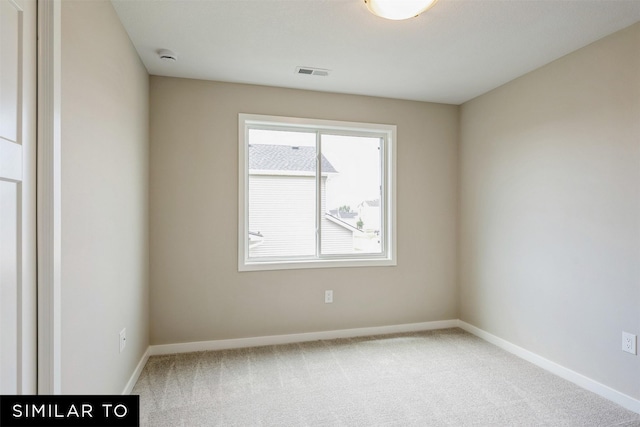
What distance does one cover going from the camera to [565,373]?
8.30 feet

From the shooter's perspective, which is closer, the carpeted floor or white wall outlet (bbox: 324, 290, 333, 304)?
the carpeted floor

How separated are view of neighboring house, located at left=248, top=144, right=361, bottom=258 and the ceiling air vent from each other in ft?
2.45

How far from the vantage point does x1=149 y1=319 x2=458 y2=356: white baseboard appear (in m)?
2.96

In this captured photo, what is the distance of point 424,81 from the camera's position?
3.08 meters

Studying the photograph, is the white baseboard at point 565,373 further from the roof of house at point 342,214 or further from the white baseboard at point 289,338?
the roof of house at point 342,214

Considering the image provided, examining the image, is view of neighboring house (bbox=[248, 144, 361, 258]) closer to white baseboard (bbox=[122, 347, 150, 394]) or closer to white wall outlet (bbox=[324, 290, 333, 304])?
white wall outlet (bbox=[324, 290, 333, 304])

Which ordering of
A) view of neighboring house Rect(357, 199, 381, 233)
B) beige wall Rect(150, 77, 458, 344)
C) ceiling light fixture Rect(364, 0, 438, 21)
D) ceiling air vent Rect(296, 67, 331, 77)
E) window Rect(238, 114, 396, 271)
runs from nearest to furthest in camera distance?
ceiling light fixture Rect(364, 0, 438, 21) → ceiling air vent Rect(296, 67, 331, 77) → beige wall Rect(150, 77, 458, 344) → window Rect(238, 114, 396, 271) → view of neighboring house Rect(357, 199, 381, 233)

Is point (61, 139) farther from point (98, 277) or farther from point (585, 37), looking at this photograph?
point (585, 37)

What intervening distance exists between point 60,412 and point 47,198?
820 millimetres

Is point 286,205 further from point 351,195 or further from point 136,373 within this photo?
point 136,373

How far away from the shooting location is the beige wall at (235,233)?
2.96 meters

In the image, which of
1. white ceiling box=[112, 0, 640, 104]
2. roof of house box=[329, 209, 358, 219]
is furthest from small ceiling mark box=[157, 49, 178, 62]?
roof of house box=[329, 209, 358, 219]

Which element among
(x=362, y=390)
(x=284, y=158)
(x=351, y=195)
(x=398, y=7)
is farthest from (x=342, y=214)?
(x=398, y=7)

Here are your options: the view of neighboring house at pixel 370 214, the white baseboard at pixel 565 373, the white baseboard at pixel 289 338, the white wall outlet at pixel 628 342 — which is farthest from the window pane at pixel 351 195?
the white wall outlet at pixel 628 342
